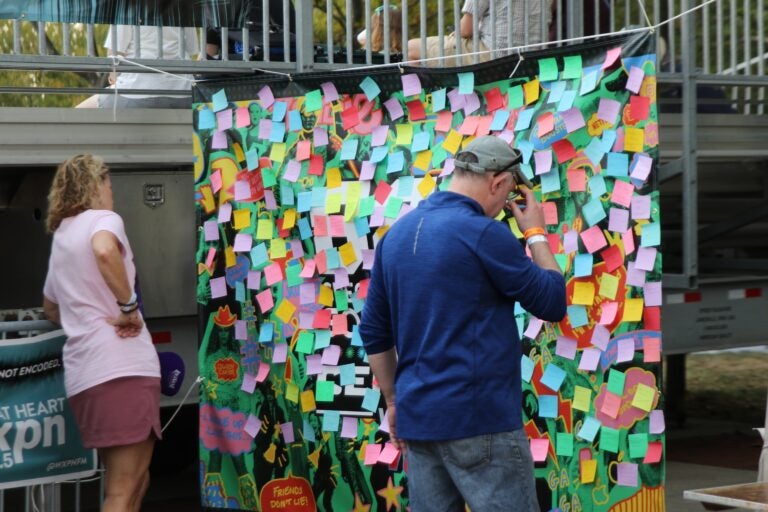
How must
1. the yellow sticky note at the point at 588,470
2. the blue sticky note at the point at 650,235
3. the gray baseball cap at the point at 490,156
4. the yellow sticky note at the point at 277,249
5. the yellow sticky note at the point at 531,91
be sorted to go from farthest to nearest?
the yellow sticky note at the point at 277,249, the yellow sticky note at the point at 531,91, the yellow sticky note at the point at 588,470, the blue sticky note at the point at 650,235, the gray baseball cap at the point at 490,156

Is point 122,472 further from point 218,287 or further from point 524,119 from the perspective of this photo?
point 524,119

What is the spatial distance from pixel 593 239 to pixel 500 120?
669 millimetres

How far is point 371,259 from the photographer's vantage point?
5.77 meters

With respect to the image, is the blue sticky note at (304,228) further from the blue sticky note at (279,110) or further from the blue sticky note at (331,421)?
the blue sticky note at (331,421)

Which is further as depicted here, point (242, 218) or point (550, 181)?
point (242, 218)

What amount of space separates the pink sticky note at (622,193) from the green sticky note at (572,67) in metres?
0.48

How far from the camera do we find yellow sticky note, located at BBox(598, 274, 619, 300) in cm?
500

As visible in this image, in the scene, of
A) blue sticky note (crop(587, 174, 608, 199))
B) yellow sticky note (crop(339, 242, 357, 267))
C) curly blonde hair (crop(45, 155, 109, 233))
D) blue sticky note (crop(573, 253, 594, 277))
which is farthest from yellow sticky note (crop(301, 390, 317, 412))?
blue sticky note (crop(587, 174, 608, 199))

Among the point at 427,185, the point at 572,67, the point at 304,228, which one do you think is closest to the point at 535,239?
the point at 572,67

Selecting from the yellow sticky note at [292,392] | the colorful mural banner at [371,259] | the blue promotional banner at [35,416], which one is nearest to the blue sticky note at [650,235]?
the colorful mural banner at [371,259]

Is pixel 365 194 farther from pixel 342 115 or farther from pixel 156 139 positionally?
pixel 156 139

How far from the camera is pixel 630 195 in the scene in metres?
4.94

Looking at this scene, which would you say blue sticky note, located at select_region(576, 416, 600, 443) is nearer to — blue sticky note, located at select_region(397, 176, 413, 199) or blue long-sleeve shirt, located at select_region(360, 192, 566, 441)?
blue long-sleeve shirt, located at select_region(360, 192, 566, 441)

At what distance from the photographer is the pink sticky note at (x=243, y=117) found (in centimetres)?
622
